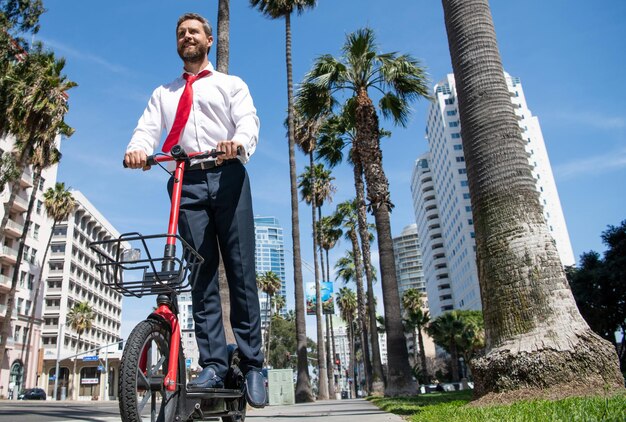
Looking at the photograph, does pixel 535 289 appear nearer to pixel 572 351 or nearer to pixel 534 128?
pixel 572 351

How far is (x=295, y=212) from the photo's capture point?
Result: 23.2m

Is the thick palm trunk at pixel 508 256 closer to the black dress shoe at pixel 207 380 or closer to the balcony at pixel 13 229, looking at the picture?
the black dress shoe at pixel 207 380

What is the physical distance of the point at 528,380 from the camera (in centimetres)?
475

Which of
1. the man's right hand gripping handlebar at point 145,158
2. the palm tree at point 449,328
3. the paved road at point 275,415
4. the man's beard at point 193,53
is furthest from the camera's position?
the palm tree at point 449,328

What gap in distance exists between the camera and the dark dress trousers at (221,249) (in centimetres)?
290

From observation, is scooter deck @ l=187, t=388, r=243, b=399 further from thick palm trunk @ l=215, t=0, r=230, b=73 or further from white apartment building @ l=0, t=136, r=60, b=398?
white apartment building @ l=0, t=136, r=60, b=398

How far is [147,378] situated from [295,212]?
20911mm

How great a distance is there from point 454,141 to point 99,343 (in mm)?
90024

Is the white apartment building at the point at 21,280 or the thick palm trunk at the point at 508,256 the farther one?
the white apartment building at the point at 21,280

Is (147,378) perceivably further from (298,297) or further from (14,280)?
(14,280)

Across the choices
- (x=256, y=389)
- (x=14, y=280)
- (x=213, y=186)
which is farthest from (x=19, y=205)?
(x=256, y=389)

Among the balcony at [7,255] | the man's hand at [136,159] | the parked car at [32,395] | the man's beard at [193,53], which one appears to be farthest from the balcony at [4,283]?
the man's hand at [136,159]

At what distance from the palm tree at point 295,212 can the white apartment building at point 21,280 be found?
31.6 metres

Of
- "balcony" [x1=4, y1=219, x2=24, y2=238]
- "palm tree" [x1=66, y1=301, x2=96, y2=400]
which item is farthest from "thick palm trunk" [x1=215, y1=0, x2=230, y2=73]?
"palm tree" [x1=66, y1=301, x2=96, y2=400]
